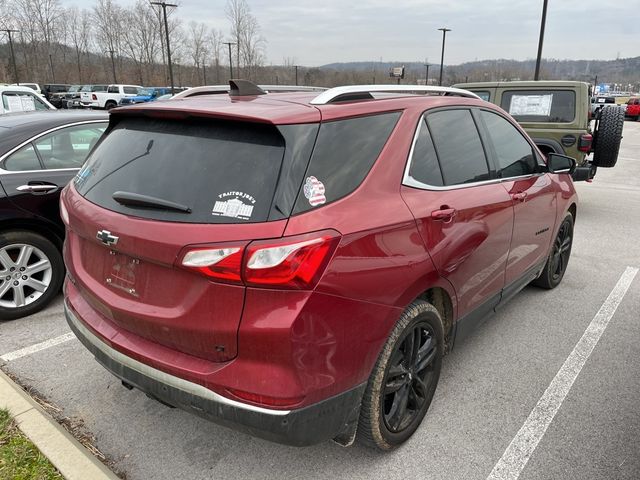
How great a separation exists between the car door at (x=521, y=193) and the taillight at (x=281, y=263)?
1.94 metres

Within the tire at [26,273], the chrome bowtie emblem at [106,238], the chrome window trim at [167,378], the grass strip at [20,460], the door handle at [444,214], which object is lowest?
the grass strip at [20,460]

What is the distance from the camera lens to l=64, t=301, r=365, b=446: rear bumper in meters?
1.89

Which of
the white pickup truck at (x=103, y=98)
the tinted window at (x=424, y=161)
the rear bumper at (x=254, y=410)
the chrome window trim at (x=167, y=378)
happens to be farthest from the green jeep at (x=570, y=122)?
the white pickup truck at (x=103, y=98)

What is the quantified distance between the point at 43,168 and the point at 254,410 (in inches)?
130

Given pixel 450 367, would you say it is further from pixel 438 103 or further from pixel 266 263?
pixel 266 263

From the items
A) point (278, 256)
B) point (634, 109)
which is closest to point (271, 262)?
point (278, 256)

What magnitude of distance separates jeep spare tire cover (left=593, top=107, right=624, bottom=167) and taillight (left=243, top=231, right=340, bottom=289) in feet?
25.4

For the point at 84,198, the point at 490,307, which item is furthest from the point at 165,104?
the point at 490,307

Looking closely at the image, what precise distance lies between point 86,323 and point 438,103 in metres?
2.24

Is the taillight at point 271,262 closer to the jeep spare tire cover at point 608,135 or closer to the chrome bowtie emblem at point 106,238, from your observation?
the chrome bowtie emblem at point 106,238

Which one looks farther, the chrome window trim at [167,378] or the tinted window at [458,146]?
the tinted window at [458,146]

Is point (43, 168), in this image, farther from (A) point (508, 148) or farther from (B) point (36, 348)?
(A) point (508, 148)

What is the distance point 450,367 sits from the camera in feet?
11.1

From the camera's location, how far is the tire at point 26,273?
3.88m
